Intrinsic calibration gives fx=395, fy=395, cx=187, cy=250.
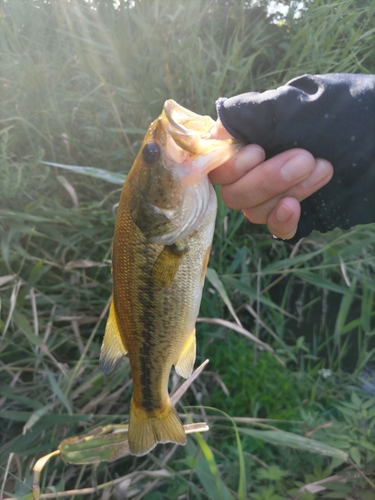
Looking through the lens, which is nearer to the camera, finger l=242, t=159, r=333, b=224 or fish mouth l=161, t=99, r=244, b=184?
fish mouth l=161, t=99, r=244, b=184

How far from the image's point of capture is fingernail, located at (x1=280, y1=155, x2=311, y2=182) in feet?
4.27

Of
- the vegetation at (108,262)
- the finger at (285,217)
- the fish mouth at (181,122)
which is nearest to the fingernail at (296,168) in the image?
the finger at (285,217)

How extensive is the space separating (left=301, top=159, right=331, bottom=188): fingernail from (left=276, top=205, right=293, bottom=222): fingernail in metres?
0.11

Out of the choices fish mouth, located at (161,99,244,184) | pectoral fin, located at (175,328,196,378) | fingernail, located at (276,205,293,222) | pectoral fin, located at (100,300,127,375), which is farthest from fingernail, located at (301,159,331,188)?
pectoral fin, located at (100,300,127,375)

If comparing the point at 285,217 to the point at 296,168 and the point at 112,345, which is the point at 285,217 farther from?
the point at 112,345

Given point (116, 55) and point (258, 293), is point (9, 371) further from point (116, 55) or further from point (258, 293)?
point (116, 55)

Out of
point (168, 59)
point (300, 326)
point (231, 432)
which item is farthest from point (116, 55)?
point (231, 432)

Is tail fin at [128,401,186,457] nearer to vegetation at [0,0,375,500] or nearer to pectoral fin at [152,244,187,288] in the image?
vegetation at [0,0,375,500]

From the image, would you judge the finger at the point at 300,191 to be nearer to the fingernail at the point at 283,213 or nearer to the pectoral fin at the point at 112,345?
the fingernail at the point at 283,213

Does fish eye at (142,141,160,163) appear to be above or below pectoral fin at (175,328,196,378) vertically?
above

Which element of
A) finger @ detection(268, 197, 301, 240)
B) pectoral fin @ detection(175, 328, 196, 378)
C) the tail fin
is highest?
finger @ detection(268, 197, 301, 240)

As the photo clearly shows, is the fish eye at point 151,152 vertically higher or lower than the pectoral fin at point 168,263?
higher

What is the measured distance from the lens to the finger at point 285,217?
144cm

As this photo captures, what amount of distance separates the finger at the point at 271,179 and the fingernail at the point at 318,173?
0.11 ft
